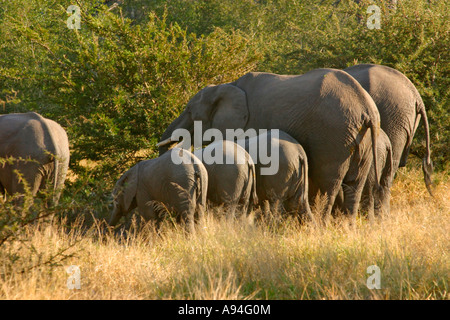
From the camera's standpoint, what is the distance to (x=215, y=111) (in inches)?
360

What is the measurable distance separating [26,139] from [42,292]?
3417mm

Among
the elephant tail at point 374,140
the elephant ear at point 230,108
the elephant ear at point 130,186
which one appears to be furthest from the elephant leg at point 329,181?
the elephant ear at point 130,186

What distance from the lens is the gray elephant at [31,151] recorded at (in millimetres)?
7445

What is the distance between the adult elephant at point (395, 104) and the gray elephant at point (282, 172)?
179 centimetres

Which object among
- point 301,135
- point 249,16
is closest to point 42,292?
point 301,135

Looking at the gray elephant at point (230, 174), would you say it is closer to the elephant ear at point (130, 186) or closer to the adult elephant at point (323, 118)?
the elephant ear at point (130, 186)

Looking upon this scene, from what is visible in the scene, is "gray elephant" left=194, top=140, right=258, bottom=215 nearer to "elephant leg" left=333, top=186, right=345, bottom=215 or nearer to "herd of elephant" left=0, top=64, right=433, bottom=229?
"herd of elephant" left=0, top=64, right=433, bottom=229

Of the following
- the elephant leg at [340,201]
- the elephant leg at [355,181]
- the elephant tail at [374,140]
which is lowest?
the elephant leg at [340,201]

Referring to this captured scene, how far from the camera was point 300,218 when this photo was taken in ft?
25.3

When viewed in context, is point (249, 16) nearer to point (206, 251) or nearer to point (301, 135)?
point (301, 135)

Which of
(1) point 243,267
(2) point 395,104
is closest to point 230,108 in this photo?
(2) point 395,104

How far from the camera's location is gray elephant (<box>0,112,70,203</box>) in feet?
24.4

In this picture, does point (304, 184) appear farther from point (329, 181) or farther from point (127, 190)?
point (127, 190)

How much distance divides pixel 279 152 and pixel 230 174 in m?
0.67
